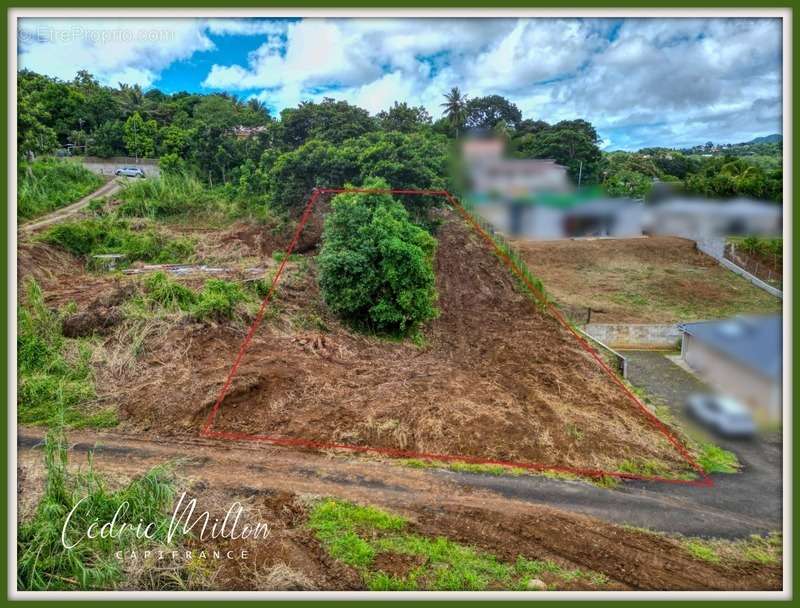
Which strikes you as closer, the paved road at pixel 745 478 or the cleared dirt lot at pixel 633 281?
the paved road at pixel 745 478

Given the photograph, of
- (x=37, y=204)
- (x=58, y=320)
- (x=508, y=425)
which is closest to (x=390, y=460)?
(x=508, y=425)

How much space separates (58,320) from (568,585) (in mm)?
9223

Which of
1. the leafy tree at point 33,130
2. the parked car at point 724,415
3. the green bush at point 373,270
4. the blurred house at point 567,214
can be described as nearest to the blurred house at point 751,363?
the parked car at point 724,415

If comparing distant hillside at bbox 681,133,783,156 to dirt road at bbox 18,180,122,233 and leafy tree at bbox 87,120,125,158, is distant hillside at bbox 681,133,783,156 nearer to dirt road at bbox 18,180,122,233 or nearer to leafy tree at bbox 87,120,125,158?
dirt road at bbox 18,180,122,233

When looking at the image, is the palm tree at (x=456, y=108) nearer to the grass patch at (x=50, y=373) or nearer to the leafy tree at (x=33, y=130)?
the grass patch at (x=50, y=373)

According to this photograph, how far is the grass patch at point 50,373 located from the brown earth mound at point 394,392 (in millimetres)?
462

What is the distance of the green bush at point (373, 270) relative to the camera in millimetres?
10570

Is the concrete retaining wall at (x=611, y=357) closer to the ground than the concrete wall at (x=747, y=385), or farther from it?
closer to the ground

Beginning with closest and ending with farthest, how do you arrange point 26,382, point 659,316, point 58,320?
point 26,382, point 58,320, point 659,316

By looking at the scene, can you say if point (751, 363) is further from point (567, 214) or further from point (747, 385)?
point (567, 214)

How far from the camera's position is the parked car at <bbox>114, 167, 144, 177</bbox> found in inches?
693

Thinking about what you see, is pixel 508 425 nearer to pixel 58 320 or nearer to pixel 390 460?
pixel 390 460

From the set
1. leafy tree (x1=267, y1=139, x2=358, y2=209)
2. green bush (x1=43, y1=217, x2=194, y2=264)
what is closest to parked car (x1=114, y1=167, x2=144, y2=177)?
green bush (x1=43, y1=217, x2=194, y2=264)

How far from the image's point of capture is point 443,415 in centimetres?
770
